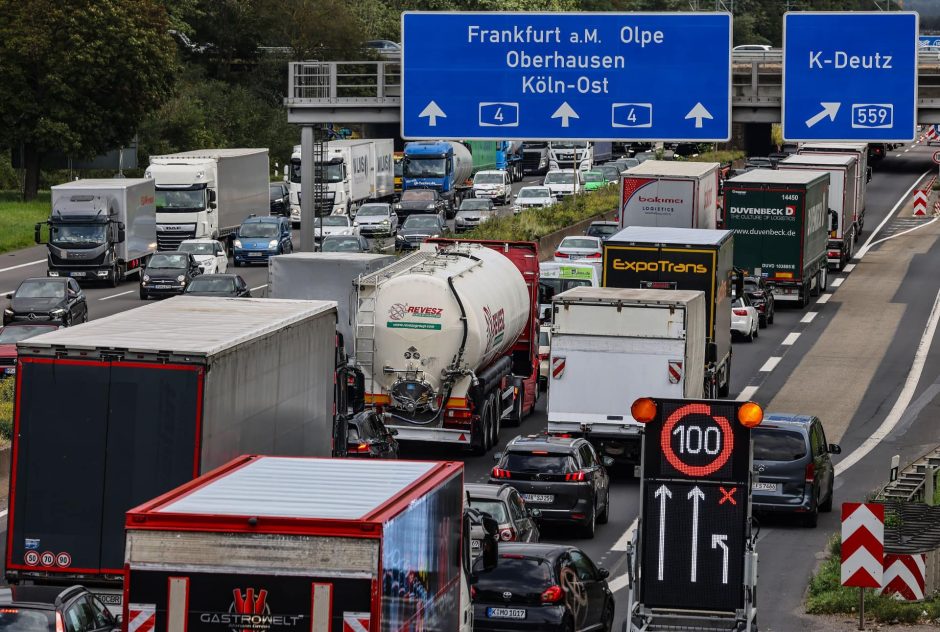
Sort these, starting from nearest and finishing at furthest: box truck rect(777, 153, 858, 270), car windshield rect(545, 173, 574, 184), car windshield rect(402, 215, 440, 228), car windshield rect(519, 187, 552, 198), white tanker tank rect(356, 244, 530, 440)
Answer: white tanker tank rect(356, 244, 530, 440) < box truck rect(777, 153, 858, 270) < car windshield rect(402, 215, 440, 228) < car windshield rect(519, 187, 552, 198) < car windshield rect(545, 173, 574, 184)

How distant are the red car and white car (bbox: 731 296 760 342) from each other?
53.3 ft

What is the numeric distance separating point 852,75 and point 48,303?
18982 mm

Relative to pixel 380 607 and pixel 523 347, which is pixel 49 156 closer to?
pixel 523 347

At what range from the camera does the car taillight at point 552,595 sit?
55.5 feet

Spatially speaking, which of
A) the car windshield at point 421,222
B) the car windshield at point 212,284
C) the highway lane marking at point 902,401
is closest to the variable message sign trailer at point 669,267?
the highway lane marking at point 902,401

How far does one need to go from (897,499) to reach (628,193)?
73.3 ft

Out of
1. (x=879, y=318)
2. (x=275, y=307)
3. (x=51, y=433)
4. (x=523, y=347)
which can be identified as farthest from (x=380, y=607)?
(x=879, y=318)

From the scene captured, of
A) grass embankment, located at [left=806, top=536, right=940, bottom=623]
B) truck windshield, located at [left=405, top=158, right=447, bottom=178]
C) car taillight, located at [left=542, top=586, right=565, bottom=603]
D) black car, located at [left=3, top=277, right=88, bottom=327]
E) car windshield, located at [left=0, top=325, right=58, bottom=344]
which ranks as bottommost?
grass embankment, located at [left=806, top=536, right=940, bottom=623]

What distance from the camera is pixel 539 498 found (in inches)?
957

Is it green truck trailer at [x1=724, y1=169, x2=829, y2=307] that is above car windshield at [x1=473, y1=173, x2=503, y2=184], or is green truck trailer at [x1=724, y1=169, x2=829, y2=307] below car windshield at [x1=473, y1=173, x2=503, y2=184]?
below

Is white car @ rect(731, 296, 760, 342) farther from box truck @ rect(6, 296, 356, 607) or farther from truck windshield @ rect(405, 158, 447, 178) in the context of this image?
truck windshield @ rect(405, 158, 447, 178)

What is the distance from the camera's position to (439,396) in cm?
2912

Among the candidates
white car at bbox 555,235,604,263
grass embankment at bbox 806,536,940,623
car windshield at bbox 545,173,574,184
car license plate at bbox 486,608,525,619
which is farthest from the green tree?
car license plate at bbox 486,608,525,619

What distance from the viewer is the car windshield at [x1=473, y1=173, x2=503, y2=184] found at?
3098 inches
